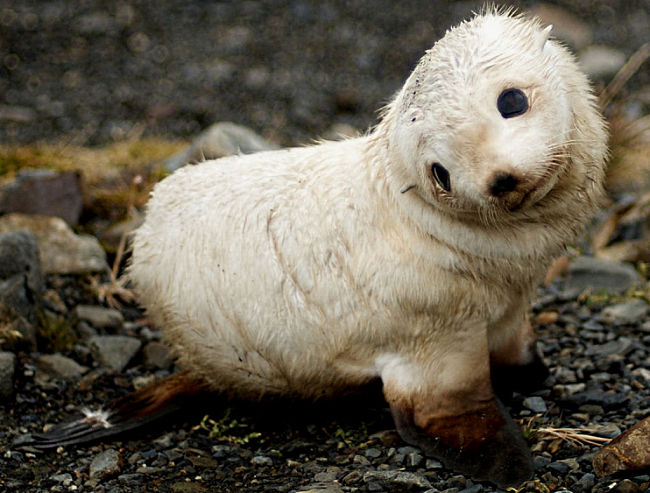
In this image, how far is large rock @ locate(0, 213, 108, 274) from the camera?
5785mm

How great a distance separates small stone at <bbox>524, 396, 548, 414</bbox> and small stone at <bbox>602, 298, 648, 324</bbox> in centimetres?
114

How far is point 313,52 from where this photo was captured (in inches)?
430

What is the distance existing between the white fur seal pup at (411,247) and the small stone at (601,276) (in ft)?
5.08

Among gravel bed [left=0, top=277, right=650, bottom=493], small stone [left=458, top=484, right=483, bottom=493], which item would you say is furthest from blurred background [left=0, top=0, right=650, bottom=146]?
small stone [left=458, top=484, right=483, bottom=493]

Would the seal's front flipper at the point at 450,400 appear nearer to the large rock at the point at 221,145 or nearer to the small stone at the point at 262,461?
the small stone at the point at 262,461

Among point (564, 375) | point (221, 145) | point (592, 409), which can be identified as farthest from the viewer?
point (221, 145)

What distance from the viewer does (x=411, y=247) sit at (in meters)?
3.47

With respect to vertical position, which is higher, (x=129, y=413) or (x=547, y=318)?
(x=547, y=318)

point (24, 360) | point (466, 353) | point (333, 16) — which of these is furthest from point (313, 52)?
point (466, 353)

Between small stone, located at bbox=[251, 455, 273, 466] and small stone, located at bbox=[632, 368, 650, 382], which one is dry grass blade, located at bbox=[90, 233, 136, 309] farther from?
small stone, located at bbox=[632, 368, 650, 382]

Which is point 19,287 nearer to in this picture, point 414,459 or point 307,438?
point 307,438

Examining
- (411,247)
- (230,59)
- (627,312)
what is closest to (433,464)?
(411,247)

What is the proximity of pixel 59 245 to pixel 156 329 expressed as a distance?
3.72 ft

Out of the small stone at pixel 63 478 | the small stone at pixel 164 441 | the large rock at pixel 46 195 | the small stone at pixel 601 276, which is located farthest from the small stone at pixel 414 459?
the large rock at pixel 46 195
